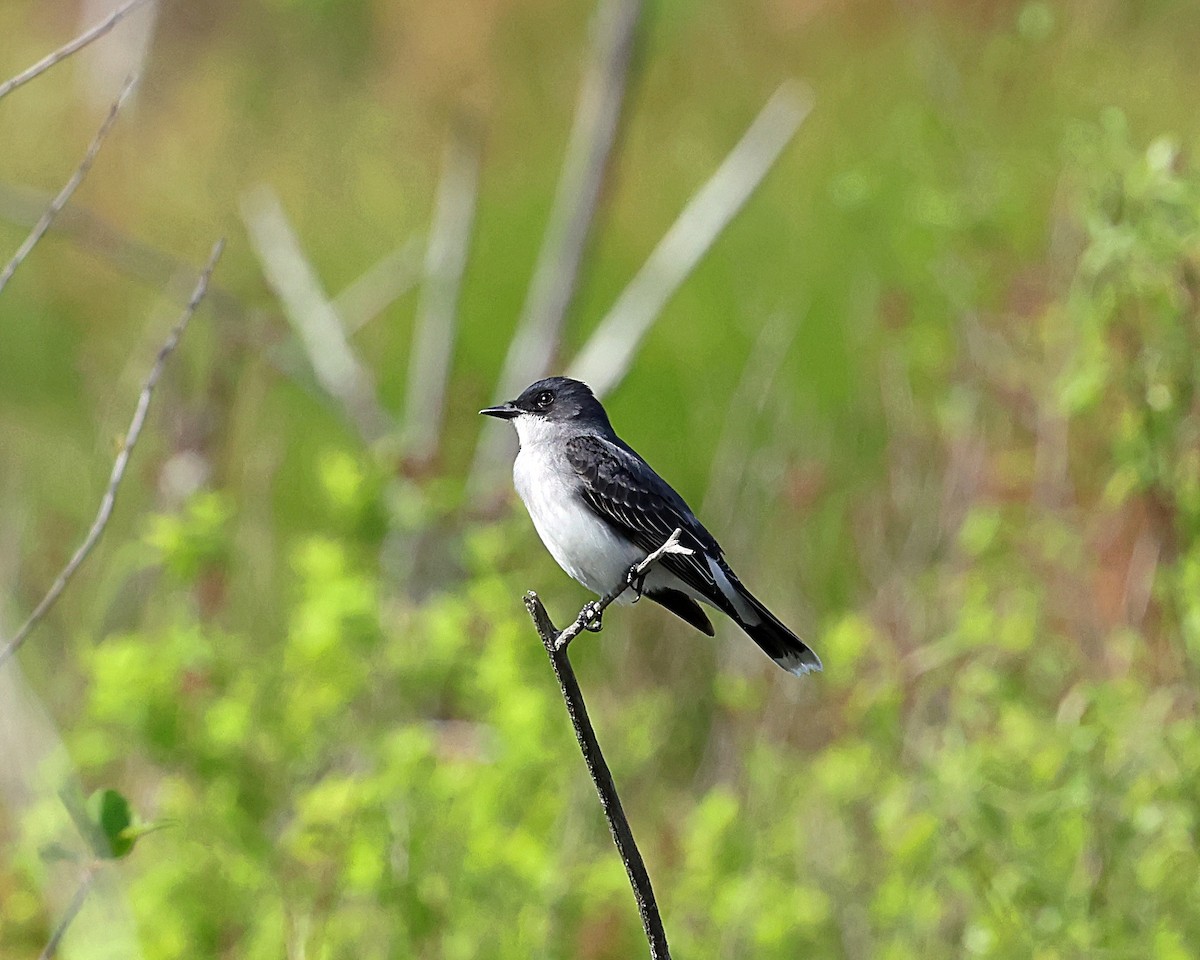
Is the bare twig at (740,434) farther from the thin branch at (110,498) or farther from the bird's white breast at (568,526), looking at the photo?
the thin branch at (110,498)

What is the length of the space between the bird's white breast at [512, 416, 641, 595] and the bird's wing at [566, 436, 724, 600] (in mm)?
26

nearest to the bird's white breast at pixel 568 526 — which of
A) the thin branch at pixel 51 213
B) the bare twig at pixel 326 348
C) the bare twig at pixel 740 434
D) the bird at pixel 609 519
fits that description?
the bird at pixel 609 519

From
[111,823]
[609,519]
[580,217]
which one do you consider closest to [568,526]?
[609,519]

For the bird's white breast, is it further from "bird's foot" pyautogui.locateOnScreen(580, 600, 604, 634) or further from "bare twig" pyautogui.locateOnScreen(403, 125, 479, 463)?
"bare twig" pyautogui.locateOnScreen(403, 125, 479, 463)

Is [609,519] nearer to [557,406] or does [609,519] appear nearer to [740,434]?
[557,406]

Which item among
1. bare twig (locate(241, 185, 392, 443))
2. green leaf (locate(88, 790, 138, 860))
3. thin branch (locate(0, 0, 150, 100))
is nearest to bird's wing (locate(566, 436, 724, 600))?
green leaf (locate(88, 790, 138, 860))

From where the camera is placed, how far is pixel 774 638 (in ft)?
12.1

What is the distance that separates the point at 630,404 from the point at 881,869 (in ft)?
13.3

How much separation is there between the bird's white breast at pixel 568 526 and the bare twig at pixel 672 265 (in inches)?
95.4

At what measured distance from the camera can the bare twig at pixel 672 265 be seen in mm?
6789

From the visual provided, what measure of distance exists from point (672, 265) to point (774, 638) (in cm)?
380

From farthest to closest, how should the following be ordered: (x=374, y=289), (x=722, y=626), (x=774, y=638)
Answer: (x=374, y=289) → (x=722, y=626) → (x=774, y=638)

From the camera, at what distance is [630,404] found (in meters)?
8.78

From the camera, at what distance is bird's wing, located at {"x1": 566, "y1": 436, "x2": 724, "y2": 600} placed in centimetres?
379
